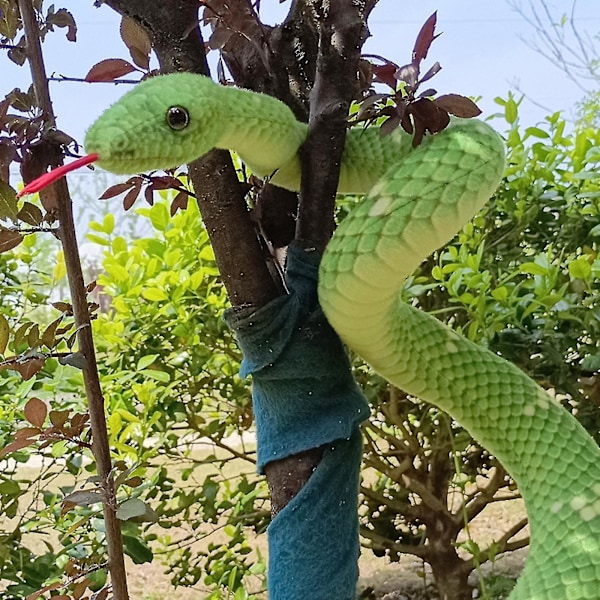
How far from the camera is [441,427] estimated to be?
0.88 metres

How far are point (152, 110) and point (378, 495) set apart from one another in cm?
80

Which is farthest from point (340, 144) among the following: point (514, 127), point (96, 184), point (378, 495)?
point (96, 184)

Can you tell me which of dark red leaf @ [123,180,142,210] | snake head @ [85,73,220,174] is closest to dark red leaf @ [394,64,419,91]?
snake head @ [85,73,220,174]

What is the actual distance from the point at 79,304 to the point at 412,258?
8.4 inches

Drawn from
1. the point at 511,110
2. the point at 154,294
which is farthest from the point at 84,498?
the point at 511,110

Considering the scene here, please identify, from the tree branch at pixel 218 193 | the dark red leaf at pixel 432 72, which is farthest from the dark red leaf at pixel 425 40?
the tree branch at pixel 218 193

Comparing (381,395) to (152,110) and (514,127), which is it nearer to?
(514,127)

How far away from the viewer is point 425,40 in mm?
363

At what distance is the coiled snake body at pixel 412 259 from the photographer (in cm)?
27

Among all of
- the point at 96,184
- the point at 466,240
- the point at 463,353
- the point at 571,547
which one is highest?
the point at 96,184

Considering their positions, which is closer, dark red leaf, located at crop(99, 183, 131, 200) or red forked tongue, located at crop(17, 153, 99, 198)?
red forked tongue, located at crop(17, 153, 99, 198)

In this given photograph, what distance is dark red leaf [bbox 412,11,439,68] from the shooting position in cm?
36

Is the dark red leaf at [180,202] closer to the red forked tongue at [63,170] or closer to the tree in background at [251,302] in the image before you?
the tree in background at [251,302]

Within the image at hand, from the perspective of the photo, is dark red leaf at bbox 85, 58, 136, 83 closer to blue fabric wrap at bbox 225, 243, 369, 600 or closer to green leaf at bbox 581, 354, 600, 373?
blue fabric wrap at bbox 225, 243, 369, 600
